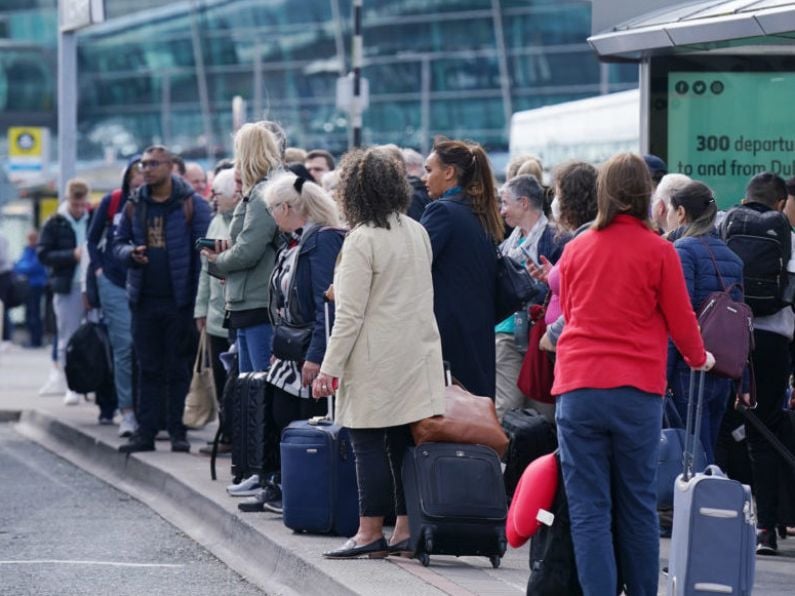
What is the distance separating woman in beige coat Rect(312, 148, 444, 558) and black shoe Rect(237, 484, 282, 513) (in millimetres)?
1565

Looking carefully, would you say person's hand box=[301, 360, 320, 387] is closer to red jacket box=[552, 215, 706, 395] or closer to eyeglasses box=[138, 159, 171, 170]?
red jacket box=[552, 215, 706, 395]

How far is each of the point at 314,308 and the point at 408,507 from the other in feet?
4.34

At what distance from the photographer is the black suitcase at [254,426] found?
9273 millimetres

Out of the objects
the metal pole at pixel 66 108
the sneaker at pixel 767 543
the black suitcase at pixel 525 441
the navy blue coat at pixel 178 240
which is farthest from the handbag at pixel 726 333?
the metal pole at pixel 66 108

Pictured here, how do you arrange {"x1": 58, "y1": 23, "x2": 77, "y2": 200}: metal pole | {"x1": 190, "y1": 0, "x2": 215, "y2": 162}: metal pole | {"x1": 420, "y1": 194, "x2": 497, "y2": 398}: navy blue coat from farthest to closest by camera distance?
{"x1": 190, "y1": 0, "x2": 215, "y2": 162}: metal pole → {"x1": 58, "y1": 23, "x2": 77, "y2": 200}: metal pole → {"x1": 420, "y1": 194, "x2": 497, "y2": 398}: navy blue coat

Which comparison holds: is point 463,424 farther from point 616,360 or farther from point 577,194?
point 616,360

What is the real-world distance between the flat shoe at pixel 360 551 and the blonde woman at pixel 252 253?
2316 millimetres

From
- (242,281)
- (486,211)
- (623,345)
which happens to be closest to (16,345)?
(242,281)

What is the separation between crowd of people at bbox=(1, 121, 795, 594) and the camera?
630 centimetres

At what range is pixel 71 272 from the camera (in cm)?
1596

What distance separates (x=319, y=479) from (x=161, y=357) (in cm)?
371

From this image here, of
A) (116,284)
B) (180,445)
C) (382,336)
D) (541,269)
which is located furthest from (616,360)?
(116,284)

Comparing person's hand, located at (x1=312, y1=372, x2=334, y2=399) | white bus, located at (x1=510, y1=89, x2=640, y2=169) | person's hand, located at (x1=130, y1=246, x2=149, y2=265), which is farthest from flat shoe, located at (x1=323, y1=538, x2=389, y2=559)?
white bus, located at (x1=510, y1=89, x2=640, y2=169)

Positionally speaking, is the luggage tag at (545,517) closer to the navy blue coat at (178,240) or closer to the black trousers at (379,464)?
the black trousers at (379,464)
